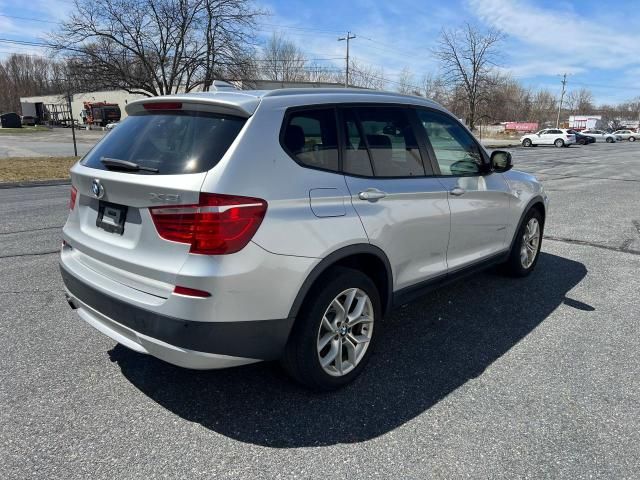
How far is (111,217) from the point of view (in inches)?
105

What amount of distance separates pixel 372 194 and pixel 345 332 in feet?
2.85

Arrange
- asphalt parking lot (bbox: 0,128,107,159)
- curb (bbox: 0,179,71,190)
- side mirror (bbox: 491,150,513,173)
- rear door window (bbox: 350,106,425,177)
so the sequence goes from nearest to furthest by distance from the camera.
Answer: rear door window (bbox: 350,106,425,177) → side mirror (bbox: 491,150,513,173) → curb (bbox: 0,179,71,190) → asphalt parking lot (bbox: 0,128,107,159)

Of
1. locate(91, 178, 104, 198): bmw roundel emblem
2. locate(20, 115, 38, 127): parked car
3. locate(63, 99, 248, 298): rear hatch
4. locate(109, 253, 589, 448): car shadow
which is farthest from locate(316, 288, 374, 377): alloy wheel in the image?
locate(20, 115, 38, 127): parked car

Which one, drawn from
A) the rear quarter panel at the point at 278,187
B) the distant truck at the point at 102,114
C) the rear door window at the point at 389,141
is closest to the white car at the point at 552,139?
the rear door window at the point at 389,141

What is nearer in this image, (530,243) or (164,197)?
(164,197)

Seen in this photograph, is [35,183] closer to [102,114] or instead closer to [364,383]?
[364,383]

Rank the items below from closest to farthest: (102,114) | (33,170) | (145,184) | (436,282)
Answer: (145,184)
(436,282)
(33,170)
(102,114)

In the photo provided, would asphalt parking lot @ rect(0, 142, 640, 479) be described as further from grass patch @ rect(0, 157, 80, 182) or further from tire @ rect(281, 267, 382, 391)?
grass patch @ rect(0, 157, 80, 182)

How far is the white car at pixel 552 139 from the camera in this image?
141 ft

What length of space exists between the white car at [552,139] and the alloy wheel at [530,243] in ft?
140

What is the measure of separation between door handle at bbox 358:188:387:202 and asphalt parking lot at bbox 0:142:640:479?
3.86ft

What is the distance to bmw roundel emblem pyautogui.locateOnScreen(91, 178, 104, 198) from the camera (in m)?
2.67

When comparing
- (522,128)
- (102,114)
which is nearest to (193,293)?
(102,114)

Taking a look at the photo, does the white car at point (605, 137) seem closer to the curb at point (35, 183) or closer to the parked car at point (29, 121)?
the curb at point (35, 183)
